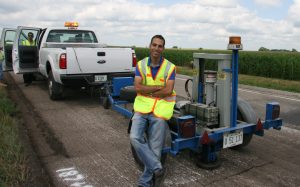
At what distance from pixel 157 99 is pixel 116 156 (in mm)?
1356

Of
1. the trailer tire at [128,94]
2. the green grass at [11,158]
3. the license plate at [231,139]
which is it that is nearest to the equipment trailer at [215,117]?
the license plate at [231,139]

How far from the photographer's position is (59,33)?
32.3ft

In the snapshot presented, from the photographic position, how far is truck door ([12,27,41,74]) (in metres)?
10.5

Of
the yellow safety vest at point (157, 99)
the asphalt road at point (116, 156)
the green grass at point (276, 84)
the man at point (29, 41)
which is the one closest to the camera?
the yellow safety vest at point (157, 99)

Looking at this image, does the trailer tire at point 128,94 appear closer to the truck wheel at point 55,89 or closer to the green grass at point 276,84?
the truck wheel at point 55,89

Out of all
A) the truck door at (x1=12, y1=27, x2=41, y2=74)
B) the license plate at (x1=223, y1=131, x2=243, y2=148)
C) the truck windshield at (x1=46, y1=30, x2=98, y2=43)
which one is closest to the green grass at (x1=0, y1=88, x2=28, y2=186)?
the license plate at (x1=223, y1=131, x2=243, y2=148)

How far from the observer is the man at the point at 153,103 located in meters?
3.71

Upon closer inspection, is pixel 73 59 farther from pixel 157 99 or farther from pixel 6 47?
pixel 6 47

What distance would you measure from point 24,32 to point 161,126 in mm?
8880

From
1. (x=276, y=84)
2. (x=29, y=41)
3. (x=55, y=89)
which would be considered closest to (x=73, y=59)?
(x=55, y=89)

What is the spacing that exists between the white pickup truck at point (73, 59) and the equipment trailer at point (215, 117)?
3676mm

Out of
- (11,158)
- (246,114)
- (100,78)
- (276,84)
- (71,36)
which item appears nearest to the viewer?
(11,158)

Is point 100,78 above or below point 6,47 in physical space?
below

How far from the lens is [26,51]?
10.7m
